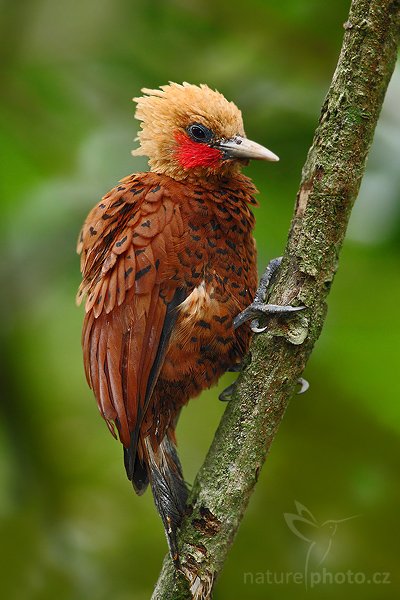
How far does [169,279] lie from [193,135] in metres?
0.65

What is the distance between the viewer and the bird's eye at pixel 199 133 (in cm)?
317

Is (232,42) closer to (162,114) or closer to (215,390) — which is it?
(162,114)

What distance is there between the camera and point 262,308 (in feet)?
8.64

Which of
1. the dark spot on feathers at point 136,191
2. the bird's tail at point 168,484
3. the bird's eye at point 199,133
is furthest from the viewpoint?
the bird's eye at point 199,133

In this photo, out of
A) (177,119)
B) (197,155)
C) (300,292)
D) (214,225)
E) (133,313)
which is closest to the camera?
(300,292)

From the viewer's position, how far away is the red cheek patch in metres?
3.13

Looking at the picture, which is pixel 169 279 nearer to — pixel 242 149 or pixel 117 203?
pixel 117 203

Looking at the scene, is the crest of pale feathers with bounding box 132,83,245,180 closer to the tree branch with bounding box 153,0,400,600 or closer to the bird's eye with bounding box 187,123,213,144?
the bird's eye with bounding box 187,123,213,144

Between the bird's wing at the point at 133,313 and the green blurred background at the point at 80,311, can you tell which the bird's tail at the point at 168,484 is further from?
the green blurred background at the point at 80,311

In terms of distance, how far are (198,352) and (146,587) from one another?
126 centimetres

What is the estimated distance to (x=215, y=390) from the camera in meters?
3.69

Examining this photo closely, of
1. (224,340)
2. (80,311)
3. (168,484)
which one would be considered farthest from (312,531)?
(80,311)

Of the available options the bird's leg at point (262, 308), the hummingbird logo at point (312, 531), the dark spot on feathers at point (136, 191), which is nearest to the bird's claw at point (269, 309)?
the bird's leg at point (262, 308)

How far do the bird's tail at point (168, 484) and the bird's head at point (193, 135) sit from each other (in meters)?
1.09
